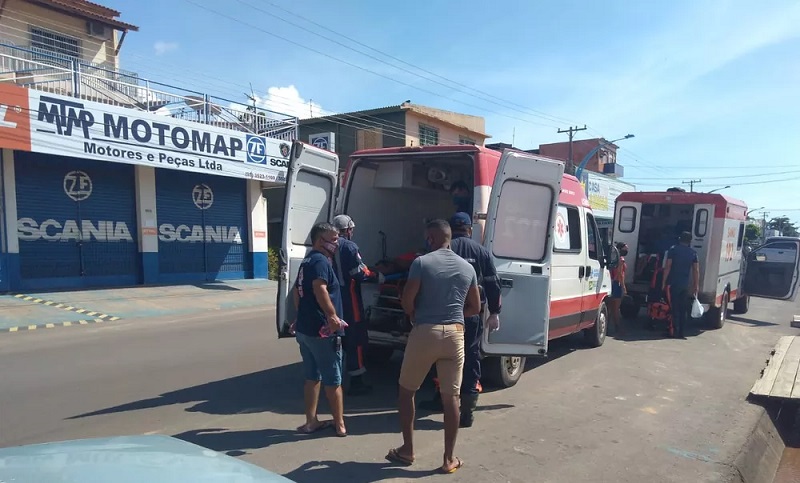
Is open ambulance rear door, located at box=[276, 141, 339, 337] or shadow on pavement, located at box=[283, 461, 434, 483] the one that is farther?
open ambulance rear door, located at box=[276, 141, 339, 337]

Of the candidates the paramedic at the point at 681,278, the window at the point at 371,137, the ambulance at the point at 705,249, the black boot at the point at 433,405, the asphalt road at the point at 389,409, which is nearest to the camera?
the asphalt road at the point at 389,409

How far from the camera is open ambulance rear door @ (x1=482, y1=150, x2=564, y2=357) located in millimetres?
5469

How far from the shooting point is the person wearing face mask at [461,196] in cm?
720

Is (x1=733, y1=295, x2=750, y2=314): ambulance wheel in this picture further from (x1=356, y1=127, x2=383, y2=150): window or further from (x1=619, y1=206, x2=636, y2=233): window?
(x1=356, y1=127, x2=383, y2=150): window

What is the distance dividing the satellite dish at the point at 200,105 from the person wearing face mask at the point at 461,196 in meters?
11.7

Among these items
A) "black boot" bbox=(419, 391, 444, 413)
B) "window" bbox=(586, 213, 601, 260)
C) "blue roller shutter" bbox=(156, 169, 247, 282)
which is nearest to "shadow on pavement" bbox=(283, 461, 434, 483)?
"black boot" bbox=(419, 391, 444, 413)

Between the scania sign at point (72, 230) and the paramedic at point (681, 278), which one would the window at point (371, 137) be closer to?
the scania sign at point (72, 230)

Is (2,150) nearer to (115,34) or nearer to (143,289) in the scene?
(143,289)

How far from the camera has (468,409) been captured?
4926 millimetres

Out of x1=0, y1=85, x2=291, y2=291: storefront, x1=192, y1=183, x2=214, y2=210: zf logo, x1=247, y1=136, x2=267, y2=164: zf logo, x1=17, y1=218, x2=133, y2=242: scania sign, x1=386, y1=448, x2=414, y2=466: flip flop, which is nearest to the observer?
x1=386, y1=448, x2=414, y2=466: flip flop

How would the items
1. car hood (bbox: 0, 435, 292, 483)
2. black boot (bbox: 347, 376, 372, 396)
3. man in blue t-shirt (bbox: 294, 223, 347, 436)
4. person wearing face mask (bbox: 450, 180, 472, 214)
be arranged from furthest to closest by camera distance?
person wearing face mask (bbox: 450, 180, 472, 214) < black boot (bbox: 347, 376, 372, 396) < man in blue t-shirt (bbox: 294, 223, 347, 436) < car hood (bbox: 0, 435, 292, 483)

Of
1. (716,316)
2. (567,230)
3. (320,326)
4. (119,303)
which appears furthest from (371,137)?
(320,326)

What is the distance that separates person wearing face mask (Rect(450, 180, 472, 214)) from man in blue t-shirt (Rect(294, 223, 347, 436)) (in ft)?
9.29

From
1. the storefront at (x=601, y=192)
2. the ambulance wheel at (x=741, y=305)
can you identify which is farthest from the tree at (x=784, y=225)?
the ambulance wheel at (x=741, y=305)
